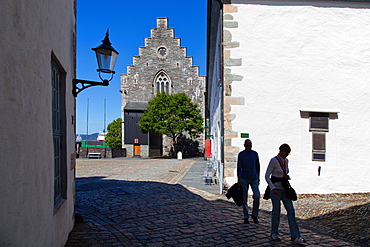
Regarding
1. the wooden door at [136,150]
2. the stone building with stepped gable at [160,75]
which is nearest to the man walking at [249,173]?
the wooden door at [136,150]

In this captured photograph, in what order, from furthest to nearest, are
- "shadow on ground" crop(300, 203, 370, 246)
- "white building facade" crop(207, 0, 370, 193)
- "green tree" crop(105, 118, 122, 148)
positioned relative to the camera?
"green tree" crop(105, 118, 122, 148) < "white building facade" crop(207, 0, 370, 193) < "shadow on ground" crop(300, 203, 370, 246)

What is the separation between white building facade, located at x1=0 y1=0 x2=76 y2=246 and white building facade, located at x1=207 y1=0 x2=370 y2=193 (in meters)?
6.11

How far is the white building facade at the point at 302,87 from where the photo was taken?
9.12 m

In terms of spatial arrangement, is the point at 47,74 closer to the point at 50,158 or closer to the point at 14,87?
the point at 50,158

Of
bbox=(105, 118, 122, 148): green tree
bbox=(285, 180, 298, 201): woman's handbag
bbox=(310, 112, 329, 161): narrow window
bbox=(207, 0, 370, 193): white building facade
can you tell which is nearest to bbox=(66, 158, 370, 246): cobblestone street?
bbox=(285, 180, 298, 201): woman's handbag

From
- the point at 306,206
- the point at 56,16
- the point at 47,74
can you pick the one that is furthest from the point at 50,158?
the point at 306,206

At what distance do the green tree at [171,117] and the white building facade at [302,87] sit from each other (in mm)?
21830

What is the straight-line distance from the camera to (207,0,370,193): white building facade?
9.12m

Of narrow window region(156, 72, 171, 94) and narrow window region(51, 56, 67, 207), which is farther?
narrow window region(156, 72, 171, 94)

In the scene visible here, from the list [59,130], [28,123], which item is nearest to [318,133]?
[59,130]

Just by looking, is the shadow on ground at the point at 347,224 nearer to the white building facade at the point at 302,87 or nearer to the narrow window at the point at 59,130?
the white building facade at the point at 302,87

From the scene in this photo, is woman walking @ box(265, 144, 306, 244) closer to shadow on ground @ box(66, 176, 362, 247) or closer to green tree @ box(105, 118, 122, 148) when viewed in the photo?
shadow on ground @ box(66, 176, 362, 247)

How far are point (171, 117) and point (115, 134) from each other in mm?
22402

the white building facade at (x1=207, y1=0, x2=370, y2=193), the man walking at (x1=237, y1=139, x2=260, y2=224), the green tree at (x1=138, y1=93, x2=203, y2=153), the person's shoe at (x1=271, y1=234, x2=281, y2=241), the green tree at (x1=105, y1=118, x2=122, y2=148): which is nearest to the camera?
the person's shoe at (x1=271, y1=234, x2=281, y2=241)
